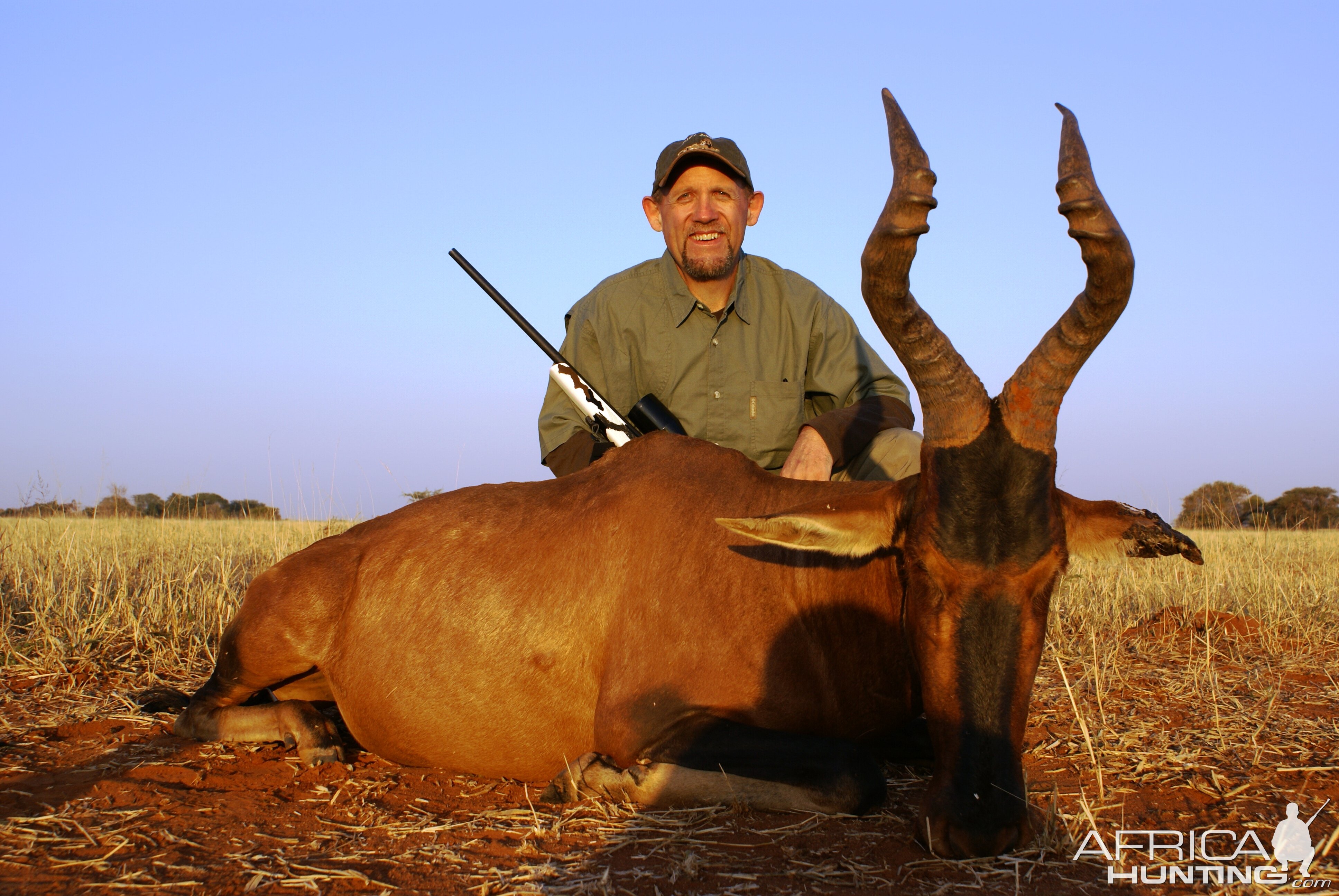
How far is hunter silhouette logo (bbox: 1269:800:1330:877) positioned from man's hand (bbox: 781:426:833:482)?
311cm

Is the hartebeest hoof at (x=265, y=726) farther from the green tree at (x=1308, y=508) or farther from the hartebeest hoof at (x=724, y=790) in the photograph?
the green tree at (x=1308, y=508)

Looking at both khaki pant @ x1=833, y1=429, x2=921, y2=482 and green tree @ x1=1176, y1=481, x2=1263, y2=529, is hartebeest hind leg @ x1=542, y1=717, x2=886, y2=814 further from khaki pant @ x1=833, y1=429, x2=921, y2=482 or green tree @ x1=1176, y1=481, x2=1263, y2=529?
green tree @ x1=1176, y1=481, x2=1263, y2=529

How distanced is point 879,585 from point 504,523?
213 cm

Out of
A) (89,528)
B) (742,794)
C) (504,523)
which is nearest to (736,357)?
(504,523)

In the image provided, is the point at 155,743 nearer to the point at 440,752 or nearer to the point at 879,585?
the point at 440,752

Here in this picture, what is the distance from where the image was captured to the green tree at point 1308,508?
2534 cm

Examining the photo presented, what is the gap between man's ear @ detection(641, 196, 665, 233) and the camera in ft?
28.3

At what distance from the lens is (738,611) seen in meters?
4.54

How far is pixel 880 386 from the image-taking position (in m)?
7.70

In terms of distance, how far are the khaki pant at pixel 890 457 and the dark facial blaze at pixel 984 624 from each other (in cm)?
273

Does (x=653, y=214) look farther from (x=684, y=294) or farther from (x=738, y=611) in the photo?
(x=738, y=611)

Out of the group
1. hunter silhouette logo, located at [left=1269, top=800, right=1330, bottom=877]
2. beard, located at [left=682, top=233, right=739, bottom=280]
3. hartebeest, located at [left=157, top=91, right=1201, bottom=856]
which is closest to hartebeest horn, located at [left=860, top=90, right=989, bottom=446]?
hartebeest, located at [left=157, top=91, right=1201, bottom=856]

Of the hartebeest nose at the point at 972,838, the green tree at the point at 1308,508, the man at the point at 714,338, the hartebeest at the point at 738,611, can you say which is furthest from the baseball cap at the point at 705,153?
the green tree at the point at 1308,508

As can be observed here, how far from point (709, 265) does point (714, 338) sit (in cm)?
58
